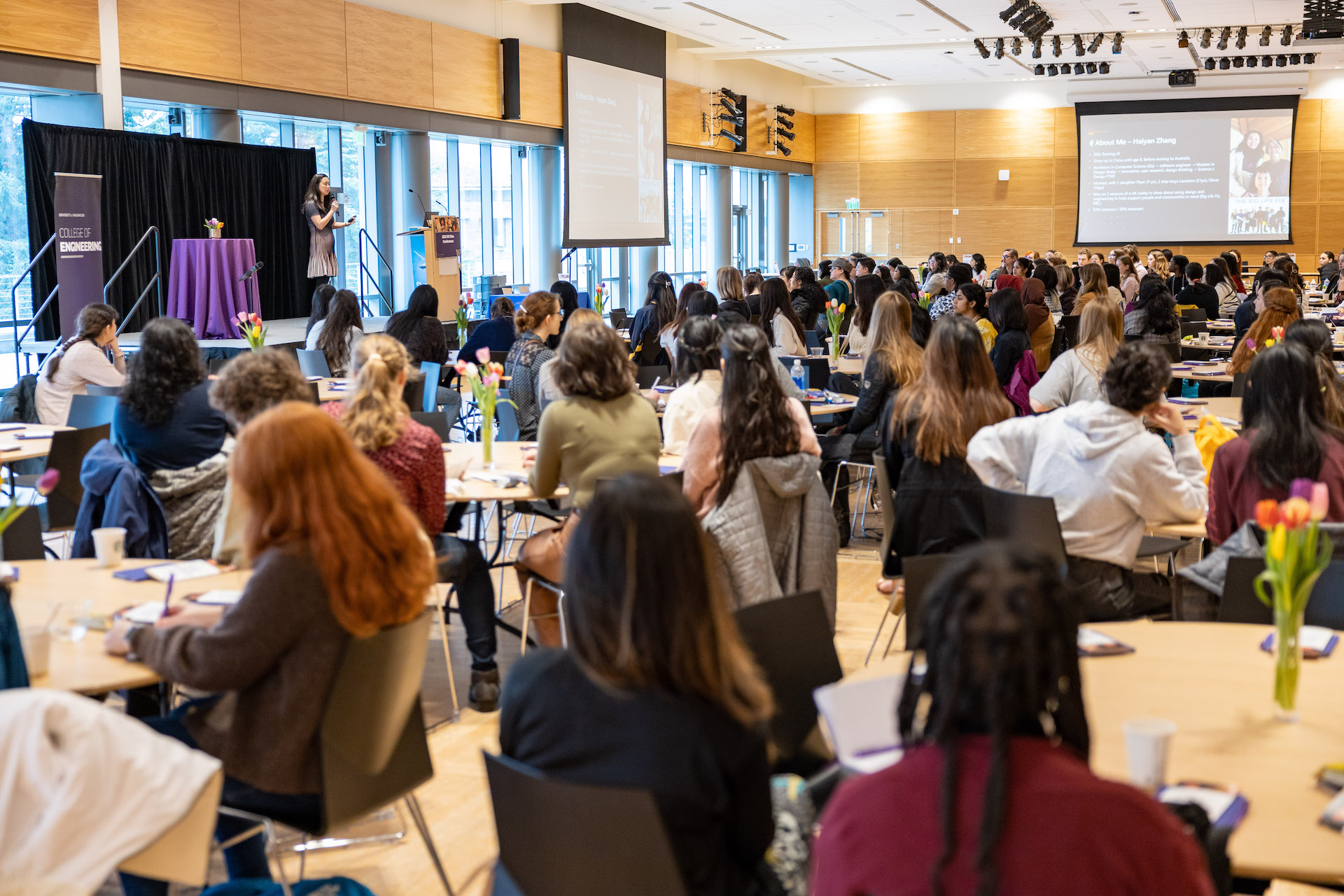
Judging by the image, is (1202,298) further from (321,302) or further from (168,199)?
(168,199)

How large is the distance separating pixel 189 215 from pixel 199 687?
745cm

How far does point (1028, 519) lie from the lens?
3.74 metres

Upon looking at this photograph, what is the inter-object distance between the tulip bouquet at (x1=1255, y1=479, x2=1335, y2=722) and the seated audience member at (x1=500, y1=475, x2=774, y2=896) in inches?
44.9

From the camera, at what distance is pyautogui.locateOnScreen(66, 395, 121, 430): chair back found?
5.79 metres

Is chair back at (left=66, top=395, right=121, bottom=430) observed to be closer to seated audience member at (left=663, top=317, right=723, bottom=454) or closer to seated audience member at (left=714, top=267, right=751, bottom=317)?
seated audience member at (left=663, top=317, right=723, bottom=454)

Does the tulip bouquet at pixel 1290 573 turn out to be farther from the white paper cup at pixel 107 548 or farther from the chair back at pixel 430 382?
the chair back at pixel 430 382

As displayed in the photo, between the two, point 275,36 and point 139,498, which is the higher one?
point 275,36

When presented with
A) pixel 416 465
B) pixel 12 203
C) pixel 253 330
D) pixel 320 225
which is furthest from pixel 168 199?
pixel 416 465

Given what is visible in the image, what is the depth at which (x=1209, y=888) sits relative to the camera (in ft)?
4.43

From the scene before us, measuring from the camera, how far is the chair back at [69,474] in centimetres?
521

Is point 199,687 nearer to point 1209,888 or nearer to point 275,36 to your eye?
point 1209,888

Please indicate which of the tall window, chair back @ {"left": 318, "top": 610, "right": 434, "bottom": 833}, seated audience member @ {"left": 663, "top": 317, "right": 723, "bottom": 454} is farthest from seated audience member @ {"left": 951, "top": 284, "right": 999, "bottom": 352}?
chair back @ {"left": 318, "top": 610, "right": 434, "bottom": 833}

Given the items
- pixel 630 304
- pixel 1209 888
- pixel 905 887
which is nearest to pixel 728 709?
pixel 905 887

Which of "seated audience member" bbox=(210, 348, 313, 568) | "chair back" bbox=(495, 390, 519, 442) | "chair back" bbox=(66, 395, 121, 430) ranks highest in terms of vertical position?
"seated audience member" bbox=(210, 348, 313, 568)
